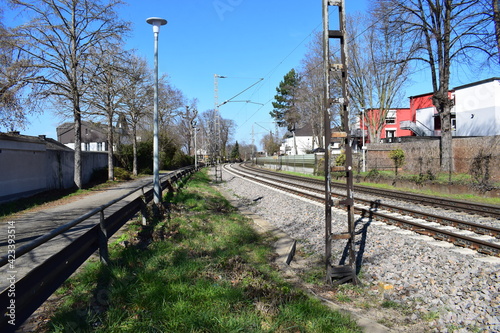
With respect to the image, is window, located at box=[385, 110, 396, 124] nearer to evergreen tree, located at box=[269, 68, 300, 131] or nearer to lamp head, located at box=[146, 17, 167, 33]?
evergreen tree, located at box=[269, 68, 300, 131]

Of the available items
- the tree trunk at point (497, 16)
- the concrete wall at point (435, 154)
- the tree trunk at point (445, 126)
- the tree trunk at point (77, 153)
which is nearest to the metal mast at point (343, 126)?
the concrete wall at point (435, 154)

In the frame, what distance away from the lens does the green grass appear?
3.47 m

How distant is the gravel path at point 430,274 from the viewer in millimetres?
4727

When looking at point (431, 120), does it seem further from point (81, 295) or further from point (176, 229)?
point (81, 295)

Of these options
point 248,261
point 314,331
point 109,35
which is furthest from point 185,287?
point 109,35

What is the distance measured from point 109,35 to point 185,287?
17792 mm

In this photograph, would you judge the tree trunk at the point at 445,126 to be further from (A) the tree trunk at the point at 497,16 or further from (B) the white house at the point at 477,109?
(B) the white house at the point at 477,109

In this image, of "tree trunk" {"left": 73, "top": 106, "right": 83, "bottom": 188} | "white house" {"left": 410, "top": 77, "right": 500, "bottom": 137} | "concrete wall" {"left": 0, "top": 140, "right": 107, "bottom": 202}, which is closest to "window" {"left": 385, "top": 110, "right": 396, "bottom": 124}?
"white house" {"left": 410, "top": 77, "right": 500, "bottom": 137}

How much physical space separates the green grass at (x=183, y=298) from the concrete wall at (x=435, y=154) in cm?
1820

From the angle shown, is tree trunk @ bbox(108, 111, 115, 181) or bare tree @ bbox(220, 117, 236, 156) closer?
tree trunk @ bbox(108, 111, 115, 181)

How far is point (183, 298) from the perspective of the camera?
162 inches

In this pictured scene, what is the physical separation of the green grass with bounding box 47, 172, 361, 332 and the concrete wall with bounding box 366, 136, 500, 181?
18.2 m

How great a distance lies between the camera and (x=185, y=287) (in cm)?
439

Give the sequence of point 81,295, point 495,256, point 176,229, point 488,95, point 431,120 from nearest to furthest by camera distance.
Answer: point 81,295
point 495,256
point 176,229
point 488,95
point 431,120
